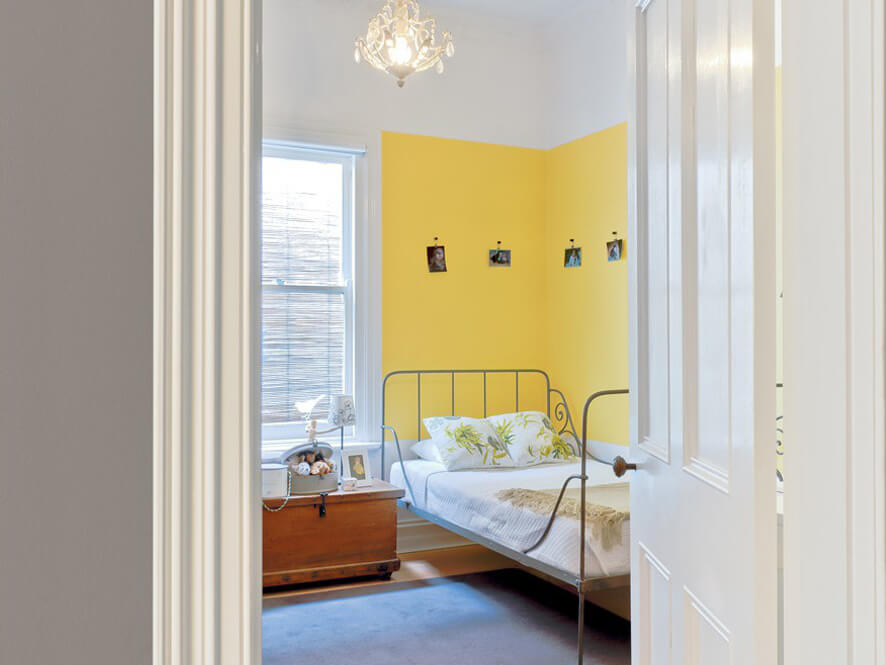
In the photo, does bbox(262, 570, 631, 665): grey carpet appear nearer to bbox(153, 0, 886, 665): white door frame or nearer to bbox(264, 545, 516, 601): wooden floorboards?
bbox(264, 545, 516, 601): wooden floorboards

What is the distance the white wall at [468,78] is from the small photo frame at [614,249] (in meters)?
0.69

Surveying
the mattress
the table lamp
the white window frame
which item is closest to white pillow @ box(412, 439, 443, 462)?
the mattress

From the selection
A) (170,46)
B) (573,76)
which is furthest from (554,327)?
(170,46)

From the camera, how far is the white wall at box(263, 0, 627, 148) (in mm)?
4359

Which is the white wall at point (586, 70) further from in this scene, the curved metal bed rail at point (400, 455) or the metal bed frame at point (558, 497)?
the curved metal bed rail at point (400, 455)

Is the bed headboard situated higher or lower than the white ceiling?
lower

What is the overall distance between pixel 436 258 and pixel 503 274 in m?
0.50

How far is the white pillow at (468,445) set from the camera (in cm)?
421

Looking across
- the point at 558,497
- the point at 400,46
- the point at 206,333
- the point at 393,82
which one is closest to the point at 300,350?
the point at 393,82

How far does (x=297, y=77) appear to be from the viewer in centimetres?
438

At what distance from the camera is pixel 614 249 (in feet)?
14.4

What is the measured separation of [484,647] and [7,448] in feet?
9.38

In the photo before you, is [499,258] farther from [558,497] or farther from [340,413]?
[558,497]

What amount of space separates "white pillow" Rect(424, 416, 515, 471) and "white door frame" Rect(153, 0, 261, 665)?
3.63 meters
